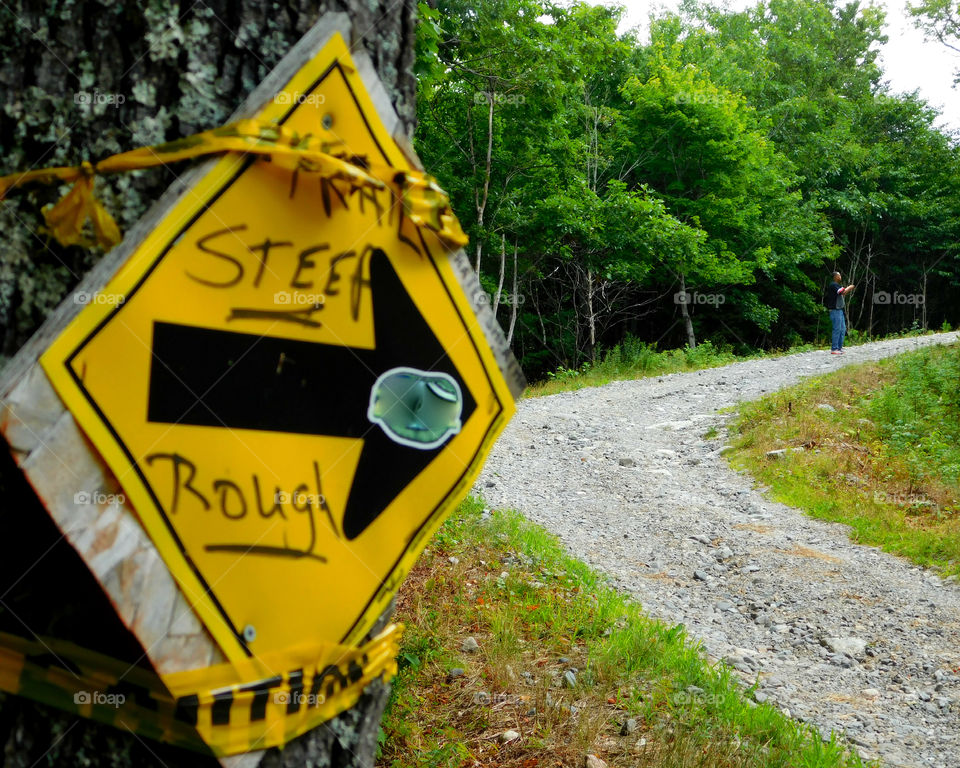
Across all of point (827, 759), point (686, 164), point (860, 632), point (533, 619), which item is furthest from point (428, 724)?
point (686, 164)

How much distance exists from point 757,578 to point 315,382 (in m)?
4.72

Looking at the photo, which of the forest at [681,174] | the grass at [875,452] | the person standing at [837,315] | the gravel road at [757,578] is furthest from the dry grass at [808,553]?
the person standing at [837,315]

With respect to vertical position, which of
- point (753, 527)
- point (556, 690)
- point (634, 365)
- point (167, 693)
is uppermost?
point (167, 693)

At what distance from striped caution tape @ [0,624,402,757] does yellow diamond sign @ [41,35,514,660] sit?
0.14 feet

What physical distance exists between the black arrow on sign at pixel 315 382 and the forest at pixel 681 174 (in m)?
5.21

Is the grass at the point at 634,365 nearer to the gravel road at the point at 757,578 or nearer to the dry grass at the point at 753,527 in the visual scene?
the gravel road at the point at 757,578

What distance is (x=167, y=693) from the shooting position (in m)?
0.91

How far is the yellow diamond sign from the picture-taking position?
90 cm

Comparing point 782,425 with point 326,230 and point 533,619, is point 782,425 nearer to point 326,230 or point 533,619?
point 533,619

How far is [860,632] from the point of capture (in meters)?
4.21

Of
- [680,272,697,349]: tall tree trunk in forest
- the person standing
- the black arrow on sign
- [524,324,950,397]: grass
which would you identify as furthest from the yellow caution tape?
[680,272,697,349]: tall tree trunk in forest

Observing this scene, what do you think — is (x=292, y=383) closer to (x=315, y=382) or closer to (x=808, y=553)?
(x=315, y=382)

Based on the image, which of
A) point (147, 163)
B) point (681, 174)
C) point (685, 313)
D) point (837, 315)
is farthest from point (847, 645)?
point (681, 174)

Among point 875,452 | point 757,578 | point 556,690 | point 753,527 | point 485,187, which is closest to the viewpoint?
point 556,690
